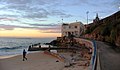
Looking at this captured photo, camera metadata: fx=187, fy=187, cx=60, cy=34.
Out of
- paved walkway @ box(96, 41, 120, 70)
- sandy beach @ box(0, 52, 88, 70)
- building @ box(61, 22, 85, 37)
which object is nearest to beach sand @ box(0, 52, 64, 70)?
sandy beach @ box(0, 52, 88, 70)

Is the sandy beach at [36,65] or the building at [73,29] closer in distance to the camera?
the sandy beach at [36,65]

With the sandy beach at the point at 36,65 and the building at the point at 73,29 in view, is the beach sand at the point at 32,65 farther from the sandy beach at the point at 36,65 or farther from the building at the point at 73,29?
the building at the point at 73,29

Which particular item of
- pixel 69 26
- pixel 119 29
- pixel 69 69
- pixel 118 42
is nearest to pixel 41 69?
pixel 69 69

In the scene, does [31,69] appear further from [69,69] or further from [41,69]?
[69,69]

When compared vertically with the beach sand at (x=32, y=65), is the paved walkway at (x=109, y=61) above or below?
above

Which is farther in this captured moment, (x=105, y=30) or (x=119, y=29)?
(x=105, y=30)

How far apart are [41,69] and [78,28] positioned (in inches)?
2600

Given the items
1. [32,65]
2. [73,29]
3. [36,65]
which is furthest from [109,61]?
[73,29]

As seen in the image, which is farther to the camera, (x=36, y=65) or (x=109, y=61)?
(x=36, y=65)

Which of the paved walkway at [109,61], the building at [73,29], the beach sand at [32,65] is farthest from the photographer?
the building at [73,29]

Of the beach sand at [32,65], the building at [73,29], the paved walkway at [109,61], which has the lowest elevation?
the beach sand at [32,65]

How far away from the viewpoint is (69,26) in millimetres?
83500

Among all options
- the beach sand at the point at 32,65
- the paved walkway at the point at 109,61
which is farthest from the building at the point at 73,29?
the paved walkway at the point at 109,61

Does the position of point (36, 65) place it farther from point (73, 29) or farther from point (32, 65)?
point (73, 29)
